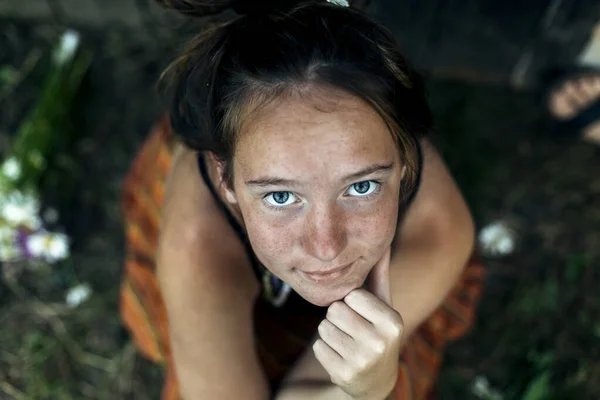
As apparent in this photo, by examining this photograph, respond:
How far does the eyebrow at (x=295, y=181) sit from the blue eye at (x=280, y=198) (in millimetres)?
24

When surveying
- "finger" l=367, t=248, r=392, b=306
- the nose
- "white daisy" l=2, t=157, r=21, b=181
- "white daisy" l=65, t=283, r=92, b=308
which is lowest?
"white daisy" l=65, t=283, r=92, b=308

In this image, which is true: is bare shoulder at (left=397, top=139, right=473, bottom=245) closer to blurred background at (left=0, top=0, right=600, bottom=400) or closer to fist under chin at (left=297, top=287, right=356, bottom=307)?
fist under chin at (left=297, top=287, right=356, bottom=307)

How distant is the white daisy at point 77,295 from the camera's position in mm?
2092

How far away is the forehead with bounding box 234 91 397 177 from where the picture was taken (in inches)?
39.4

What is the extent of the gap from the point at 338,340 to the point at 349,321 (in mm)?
37

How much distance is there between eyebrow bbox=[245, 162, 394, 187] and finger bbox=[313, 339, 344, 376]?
300mm

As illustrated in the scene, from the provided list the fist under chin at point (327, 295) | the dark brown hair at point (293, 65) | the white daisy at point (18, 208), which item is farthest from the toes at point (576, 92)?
the white daisy at point (18, 208)

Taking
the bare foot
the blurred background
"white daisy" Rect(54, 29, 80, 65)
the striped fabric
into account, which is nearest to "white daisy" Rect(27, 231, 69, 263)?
the blurred background

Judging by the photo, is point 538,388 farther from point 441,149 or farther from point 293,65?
point 293,65

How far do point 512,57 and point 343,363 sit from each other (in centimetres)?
157

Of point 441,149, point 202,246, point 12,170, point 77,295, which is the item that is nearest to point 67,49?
point 12,170

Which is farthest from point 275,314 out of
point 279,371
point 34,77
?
point 34,77

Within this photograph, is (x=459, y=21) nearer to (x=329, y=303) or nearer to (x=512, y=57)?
(x=512, y=57)

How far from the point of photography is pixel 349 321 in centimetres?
112
